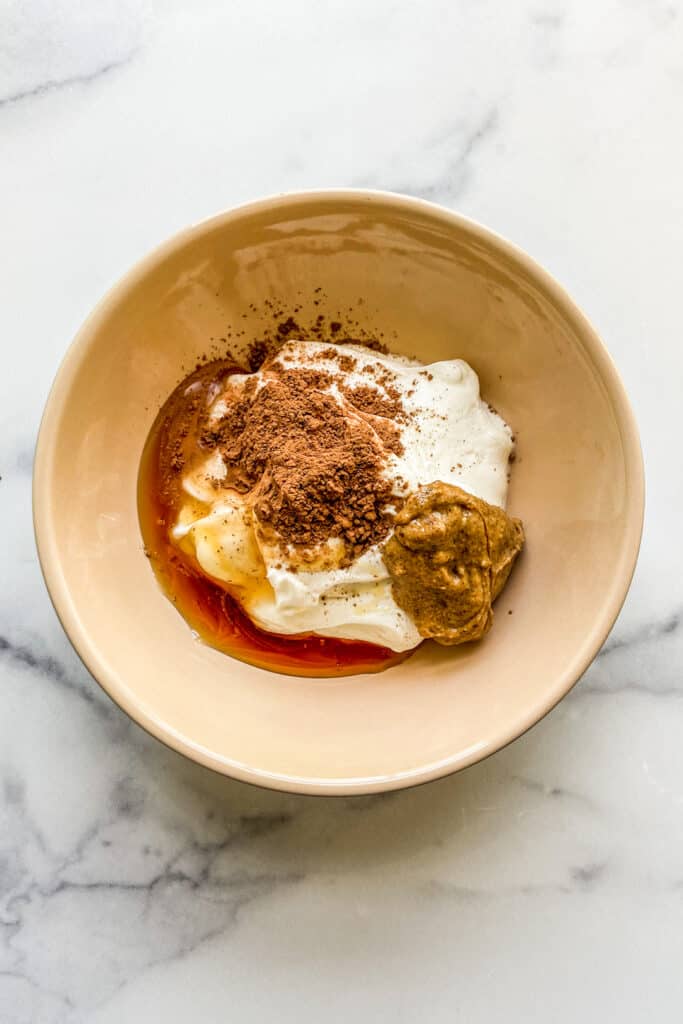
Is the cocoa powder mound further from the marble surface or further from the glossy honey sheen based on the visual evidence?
the marble surface

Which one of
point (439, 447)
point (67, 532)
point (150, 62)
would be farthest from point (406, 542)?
point (150, 62)

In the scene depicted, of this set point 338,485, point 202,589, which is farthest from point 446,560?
point 202,589

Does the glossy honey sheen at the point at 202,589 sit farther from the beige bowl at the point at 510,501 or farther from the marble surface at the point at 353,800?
the marble surface at the point at 353,800

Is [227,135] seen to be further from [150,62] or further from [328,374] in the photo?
[328,374]

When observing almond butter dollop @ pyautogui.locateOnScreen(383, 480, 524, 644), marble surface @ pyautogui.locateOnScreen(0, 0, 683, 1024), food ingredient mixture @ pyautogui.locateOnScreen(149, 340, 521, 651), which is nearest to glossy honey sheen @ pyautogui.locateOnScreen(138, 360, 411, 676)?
food ingredient mixture @ pyautogui.locateOnScreen(149, 340, 521, 651)

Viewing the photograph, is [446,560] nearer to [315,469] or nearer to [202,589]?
[315,469]
